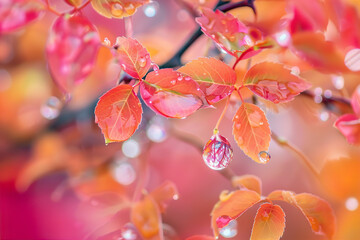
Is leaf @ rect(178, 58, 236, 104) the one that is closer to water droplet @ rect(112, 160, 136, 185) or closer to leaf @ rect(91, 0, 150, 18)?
leaf @ rect(91, 0, 150, 18)

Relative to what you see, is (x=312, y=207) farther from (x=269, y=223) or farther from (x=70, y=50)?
(x=70, y=50)

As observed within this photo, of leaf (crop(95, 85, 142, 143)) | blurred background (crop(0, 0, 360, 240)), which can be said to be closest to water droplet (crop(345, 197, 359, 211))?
blurred background (crop(0, 0, 360, 240))

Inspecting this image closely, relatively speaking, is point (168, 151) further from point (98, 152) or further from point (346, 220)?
point (346, 220)

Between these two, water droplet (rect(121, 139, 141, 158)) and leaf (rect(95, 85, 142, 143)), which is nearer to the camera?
leaf (rect(95, 85, 142, 143))

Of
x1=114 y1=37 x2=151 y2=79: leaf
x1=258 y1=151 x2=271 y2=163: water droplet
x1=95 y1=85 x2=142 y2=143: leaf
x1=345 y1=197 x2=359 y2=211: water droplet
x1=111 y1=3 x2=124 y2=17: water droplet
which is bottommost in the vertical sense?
x1=345 y1=197 x2=359 y2=211: water droplet

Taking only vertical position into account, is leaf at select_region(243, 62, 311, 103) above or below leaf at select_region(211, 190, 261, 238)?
above

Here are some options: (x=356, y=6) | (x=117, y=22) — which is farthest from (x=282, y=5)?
(x=117, y=22)

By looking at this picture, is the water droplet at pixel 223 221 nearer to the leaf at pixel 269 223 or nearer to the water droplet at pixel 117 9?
the leaf at pixel 269 223
